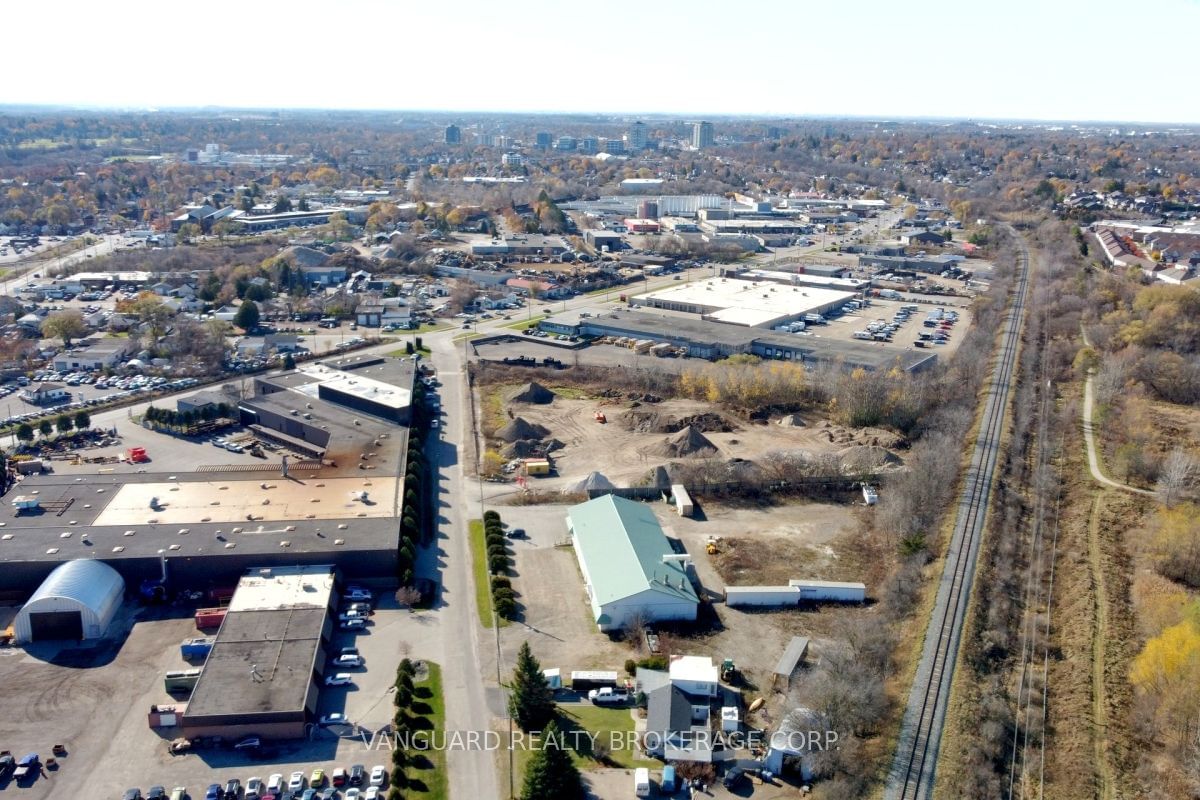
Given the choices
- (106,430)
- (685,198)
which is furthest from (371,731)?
(685,198)

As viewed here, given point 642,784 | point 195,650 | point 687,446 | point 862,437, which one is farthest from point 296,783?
point 862,437

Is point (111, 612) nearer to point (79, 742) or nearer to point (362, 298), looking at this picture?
point (79, 742)

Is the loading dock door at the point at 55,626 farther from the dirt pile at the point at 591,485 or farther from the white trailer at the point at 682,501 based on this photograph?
the white trailer at the point at 682,501

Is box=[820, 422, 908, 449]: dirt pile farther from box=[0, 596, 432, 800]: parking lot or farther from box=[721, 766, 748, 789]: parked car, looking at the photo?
box=[0, 596, 432, 800]: parking lot

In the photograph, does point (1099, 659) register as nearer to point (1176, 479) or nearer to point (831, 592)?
point (831, 592)

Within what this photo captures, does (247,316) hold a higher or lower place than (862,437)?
higher

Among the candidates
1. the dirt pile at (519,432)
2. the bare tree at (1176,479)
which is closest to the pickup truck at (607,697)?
the dirt pile at (519,432)
